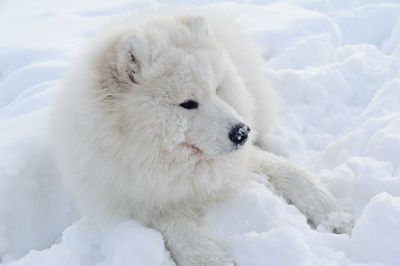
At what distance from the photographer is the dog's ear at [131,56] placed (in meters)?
2.79

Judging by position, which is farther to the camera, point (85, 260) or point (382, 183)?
point (382, 183)

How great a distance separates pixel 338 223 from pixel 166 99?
1.51 m

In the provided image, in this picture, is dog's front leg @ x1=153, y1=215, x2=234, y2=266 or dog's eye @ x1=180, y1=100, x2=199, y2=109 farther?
dog's eye @ x1=180, y1=100, x2=199, y2=109

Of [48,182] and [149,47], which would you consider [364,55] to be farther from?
[48,182]

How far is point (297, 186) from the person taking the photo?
342 cm

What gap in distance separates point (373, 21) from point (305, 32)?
6.55 ft

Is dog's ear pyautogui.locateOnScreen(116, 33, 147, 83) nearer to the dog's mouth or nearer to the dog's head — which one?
the dog's head

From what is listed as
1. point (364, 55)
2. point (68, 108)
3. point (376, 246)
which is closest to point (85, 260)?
point (68, 108)

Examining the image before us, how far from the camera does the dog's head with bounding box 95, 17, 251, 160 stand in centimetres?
282

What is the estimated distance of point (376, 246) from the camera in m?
2.43

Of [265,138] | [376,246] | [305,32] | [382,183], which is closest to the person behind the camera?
[376,246]

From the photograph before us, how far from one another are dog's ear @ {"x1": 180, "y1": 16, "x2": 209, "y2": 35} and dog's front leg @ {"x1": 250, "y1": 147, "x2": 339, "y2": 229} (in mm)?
1185

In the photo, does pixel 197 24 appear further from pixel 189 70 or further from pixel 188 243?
pixel 188 243

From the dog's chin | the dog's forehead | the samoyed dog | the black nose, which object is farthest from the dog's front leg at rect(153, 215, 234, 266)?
the dog's forehead
